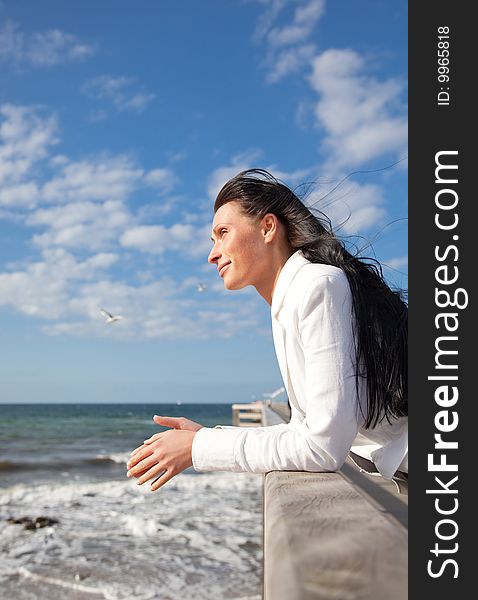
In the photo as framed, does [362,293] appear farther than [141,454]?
Yes

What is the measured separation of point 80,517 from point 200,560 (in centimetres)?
272

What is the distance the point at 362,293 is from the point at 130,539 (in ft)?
17.7

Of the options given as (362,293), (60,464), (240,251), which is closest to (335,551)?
(362,293)

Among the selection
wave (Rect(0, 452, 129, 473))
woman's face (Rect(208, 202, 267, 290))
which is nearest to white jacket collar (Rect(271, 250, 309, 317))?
woman's face (Rect(208, 202, 267, 290))

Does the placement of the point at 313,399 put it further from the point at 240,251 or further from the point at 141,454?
the point at 240,251

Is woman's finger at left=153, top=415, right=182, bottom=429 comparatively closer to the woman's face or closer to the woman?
the woman

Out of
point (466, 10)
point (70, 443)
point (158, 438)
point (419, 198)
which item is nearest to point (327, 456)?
point (158, 438)

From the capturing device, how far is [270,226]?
1.83m

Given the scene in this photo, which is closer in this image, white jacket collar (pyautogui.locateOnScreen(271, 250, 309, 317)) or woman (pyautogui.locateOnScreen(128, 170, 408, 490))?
woman (pyautogui.locateOnScreen(128, 170, 408, 490))

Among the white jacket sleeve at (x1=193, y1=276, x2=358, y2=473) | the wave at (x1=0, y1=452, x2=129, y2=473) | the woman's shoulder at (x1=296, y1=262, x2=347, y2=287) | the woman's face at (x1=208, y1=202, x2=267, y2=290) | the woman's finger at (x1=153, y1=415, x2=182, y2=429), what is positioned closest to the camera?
the white jacket sleeve at (x1=193, y1=276, x2=358, y2=473)

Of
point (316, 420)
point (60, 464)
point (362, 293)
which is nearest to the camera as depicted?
point (316, 420)

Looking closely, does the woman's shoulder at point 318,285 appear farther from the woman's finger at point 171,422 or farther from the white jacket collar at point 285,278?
the woman's finger at point 171,422

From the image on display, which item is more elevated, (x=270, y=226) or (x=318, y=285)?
(x=270, y=226)

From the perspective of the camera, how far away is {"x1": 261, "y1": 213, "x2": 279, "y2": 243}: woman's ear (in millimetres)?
1826
